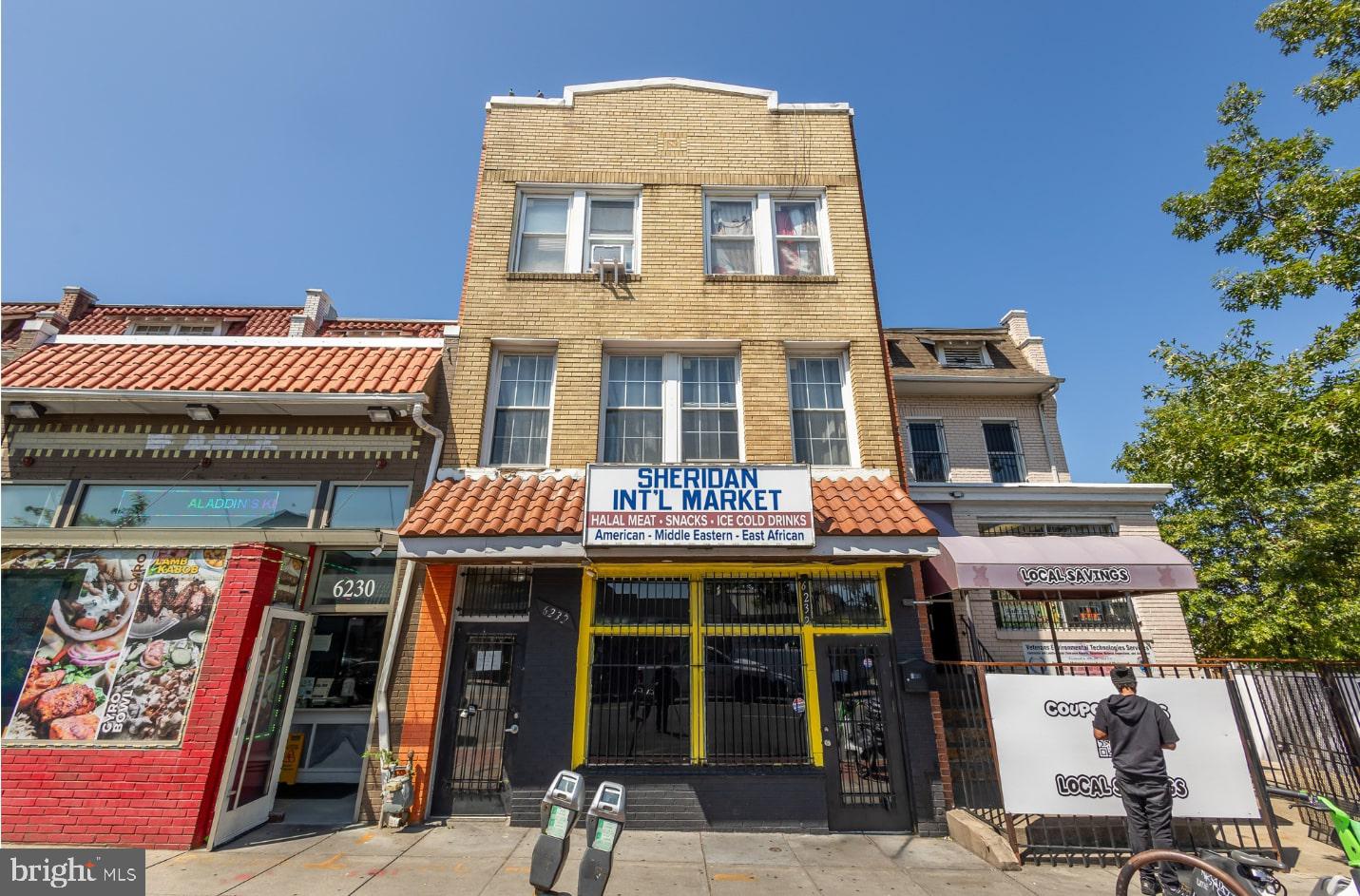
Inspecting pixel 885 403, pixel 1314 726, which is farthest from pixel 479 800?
pixel 1314 726

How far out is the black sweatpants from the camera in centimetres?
506

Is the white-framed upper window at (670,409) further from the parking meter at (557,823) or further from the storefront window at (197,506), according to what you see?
the parking meter at (557,823)

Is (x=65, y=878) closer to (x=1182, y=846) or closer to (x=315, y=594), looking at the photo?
(x=315, y=594)

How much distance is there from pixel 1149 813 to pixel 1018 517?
7.33 m

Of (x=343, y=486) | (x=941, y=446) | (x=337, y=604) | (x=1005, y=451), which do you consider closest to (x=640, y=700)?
(x=337, y=604)

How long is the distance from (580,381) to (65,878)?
7164mm

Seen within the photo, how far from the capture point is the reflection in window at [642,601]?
24.2 ft

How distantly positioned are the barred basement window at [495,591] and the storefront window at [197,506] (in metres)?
2.44

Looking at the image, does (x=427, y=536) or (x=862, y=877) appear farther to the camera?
(x=427, y=536)

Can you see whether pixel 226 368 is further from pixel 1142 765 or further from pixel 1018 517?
pixel 1018 517

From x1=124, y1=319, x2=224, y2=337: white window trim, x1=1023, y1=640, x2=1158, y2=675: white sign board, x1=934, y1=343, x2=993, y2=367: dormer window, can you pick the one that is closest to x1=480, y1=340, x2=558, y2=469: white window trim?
x1=1023, y1=640, x2=1158, y2=675: white sign board

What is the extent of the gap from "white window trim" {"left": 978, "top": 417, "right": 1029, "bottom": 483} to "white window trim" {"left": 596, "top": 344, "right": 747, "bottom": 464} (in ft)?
35.2

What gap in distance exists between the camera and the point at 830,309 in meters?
8.99

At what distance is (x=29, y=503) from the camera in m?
7.55
